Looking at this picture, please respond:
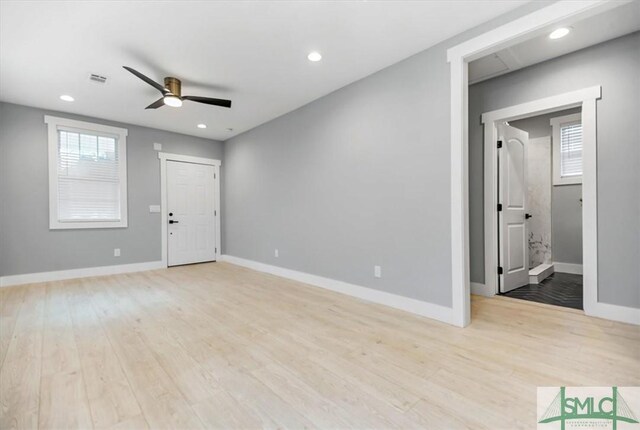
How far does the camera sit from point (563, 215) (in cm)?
475

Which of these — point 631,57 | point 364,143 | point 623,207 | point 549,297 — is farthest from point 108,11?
point 549,297

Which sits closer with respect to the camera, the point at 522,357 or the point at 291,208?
the point at 522,357

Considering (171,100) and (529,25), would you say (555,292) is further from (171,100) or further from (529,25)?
(171,100)

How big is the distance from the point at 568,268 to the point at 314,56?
5267 mm

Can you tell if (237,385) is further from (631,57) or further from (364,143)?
(631,57)

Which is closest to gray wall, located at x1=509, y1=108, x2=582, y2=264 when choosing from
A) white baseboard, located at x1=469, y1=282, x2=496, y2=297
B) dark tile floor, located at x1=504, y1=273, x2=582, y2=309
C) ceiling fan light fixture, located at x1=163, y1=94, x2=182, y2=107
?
dark tile floor, located at x1=504, y1=273, x2=582, y2=309

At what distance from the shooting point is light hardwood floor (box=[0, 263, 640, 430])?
1.47m

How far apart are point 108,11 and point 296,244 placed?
11.0 ft

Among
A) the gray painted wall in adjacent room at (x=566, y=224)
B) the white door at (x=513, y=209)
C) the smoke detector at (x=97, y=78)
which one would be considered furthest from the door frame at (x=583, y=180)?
the smoke detector at (x=97, y=78)

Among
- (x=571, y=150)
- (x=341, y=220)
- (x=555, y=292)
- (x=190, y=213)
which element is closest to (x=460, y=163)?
(x=341, y=220)

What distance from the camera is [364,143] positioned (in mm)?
3465

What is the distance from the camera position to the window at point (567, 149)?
14.8ft

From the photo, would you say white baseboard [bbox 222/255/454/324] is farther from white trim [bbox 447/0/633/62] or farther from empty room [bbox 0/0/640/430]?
white trim [bbox 447/0/633/62]

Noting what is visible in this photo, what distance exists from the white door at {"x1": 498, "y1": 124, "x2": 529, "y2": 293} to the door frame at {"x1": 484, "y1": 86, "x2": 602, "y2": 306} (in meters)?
0.11
